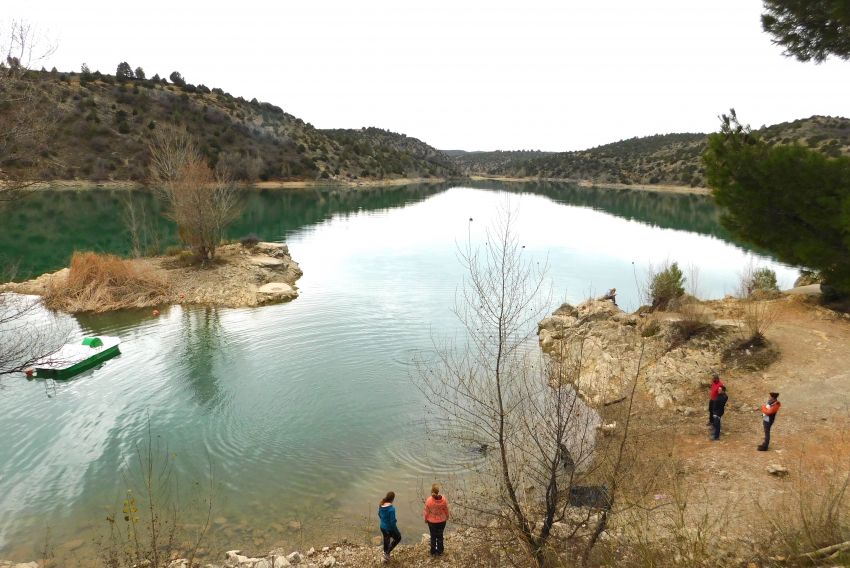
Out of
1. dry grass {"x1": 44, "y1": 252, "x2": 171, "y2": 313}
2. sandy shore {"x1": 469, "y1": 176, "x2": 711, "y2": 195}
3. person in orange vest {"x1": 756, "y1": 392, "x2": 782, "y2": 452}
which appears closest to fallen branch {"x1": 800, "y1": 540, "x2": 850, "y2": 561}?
person in orange vest {"x1": 756, "y1": 392, "x2": 782, "y2": 452}

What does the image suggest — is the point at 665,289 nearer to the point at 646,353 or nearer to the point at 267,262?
the point at 646,353

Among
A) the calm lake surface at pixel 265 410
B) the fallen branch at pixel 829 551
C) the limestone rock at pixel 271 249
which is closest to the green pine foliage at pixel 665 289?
the calm lake surface at pixel 265 410

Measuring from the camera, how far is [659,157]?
14175cm

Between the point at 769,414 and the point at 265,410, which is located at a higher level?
the point at 769,414

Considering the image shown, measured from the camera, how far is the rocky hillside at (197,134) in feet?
262

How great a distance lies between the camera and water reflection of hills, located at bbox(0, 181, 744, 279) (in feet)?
129

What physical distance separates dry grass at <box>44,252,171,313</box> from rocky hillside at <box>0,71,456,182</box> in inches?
1698

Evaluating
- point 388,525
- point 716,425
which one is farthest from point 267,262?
point 716,425

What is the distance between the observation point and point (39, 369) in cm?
1692

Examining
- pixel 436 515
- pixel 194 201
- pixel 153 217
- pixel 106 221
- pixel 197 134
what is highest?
pixel 197 134


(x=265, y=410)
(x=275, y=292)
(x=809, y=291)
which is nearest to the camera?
(x=265, y=410)

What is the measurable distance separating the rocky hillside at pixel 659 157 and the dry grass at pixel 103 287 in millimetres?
70450

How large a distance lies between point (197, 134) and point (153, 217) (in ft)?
153

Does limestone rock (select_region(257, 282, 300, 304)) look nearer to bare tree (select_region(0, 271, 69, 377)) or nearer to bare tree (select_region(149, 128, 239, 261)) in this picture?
bare tree (select_region(149, 128, 239, 261))
